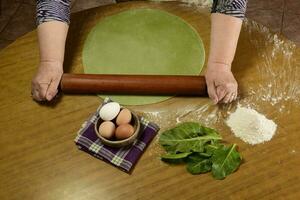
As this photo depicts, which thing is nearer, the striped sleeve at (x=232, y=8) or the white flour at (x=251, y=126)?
the white flour at (x=251, y=126)

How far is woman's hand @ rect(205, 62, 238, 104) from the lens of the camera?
112 cm

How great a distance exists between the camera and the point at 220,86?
113cm

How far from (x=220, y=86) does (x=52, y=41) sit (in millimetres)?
546

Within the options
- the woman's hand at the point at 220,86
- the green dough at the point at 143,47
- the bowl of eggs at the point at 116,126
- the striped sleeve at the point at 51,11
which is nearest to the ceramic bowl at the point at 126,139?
the bowl of eggs at the point at 116,126

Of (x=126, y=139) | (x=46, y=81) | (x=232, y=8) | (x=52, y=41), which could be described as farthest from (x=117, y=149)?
(x=232, y=8)

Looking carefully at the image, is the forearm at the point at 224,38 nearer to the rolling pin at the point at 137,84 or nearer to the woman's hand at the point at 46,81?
the rolling pin at the point at 137,84

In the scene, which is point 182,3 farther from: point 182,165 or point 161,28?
point 182,165

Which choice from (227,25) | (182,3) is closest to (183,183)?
(227,25)

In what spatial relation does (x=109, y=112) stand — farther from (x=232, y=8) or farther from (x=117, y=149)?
(x=232, y=8)

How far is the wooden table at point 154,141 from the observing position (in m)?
0.97

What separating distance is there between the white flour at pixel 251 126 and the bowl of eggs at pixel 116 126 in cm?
28

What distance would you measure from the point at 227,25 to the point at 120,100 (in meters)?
0.41

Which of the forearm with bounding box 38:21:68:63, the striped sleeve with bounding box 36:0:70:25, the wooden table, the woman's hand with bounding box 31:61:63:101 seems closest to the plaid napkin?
the wooden table

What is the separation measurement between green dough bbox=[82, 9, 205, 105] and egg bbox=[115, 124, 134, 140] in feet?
0.49
